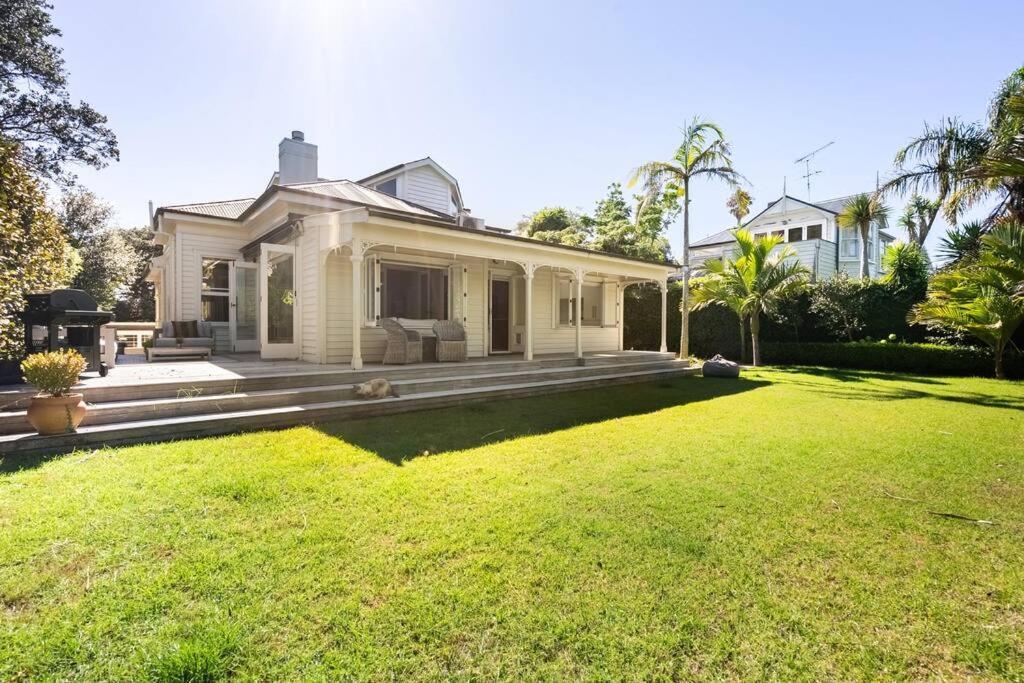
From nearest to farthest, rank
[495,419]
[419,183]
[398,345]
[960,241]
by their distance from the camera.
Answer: [495,419], [398,345], [960,241], [419,183]

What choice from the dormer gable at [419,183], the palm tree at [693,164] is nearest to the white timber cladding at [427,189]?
the dormer gable at [419,183]

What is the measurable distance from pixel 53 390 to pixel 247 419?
1.67 meters

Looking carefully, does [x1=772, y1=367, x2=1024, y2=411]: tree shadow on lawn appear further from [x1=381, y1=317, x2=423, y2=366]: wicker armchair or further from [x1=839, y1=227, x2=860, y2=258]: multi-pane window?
[x1=839, y1=227, x2=860, y2=258]: multi-pane window

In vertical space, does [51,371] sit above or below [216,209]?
below

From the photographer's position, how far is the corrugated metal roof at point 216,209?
11.7 metres

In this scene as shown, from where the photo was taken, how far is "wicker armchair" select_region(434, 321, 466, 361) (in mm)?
9266

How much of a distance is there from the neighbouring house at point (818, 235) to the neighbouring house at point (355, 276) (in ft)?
41.9

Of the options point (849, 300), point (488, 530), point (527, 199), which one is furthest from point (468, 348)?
point (527, 199)

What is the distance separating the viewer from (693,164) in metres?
13.5

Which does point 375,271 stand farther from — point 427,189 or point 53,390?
point 427,189

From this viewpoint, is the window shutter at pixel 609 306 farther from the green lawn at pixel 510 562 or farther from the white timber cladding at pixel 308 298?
the green lawn at pixel 510 562

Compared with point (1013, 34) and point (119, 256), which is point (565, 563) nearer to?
point (1013, 34)

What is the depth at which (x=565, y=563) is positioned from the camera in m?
2.53

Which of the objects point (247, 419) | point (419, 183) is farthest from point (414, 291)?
point (419, 183)
